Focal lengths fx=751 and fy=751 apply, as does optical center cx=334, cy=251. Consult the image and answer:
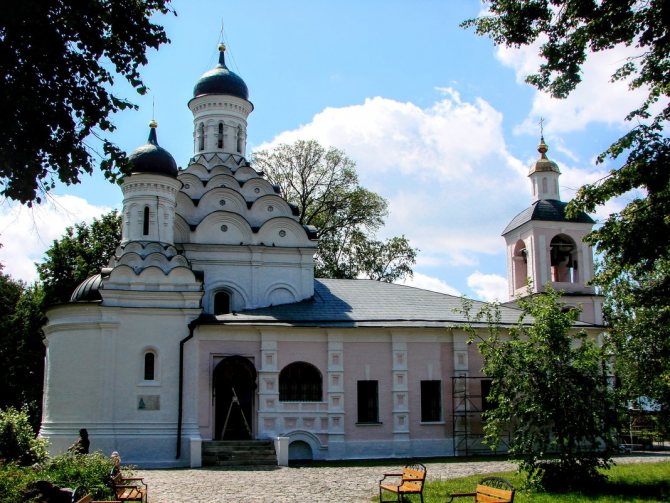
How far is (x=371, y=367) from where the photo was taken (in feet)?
72.3

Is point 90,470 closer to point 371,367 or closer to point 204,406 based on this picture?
point 204,406

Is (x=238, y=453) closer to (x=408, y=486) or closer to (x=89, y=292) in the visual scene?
(x=89, y=292)

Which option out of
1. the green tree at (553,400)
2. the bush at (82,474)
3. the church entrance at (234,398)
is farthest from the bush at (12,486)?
the church entrance at (234,398)

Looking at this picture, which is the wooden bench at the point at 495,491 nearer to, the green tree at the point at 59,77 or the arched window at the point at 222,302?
the green tree at the point at 59,77

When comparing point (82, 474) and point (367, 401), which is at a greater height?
point (367, 401)

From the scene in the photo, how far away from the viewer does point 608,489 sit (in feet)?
41.5

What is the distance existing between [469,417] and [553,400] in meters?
9.06

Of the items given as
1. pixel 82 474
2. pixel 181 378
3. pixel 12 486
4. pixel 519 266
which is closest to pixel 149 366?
pixel 181 378

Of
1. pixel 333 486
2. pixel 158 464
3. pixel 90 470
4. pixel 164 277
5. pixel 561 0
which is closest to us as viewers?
pixel 561 0

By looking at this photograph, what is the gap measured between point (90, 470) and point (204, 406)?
9.40 m

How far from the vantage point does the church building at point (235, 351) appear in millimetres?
20531

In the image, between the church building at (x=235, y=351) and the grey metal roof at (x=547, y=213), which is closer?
the church building at (x=235, y=351)

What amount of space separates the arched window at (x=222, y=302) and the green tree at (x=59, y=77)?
14.5 m

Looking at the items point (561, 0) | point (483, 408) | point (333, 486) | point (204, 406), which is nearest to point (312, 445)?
point (204, 406)
